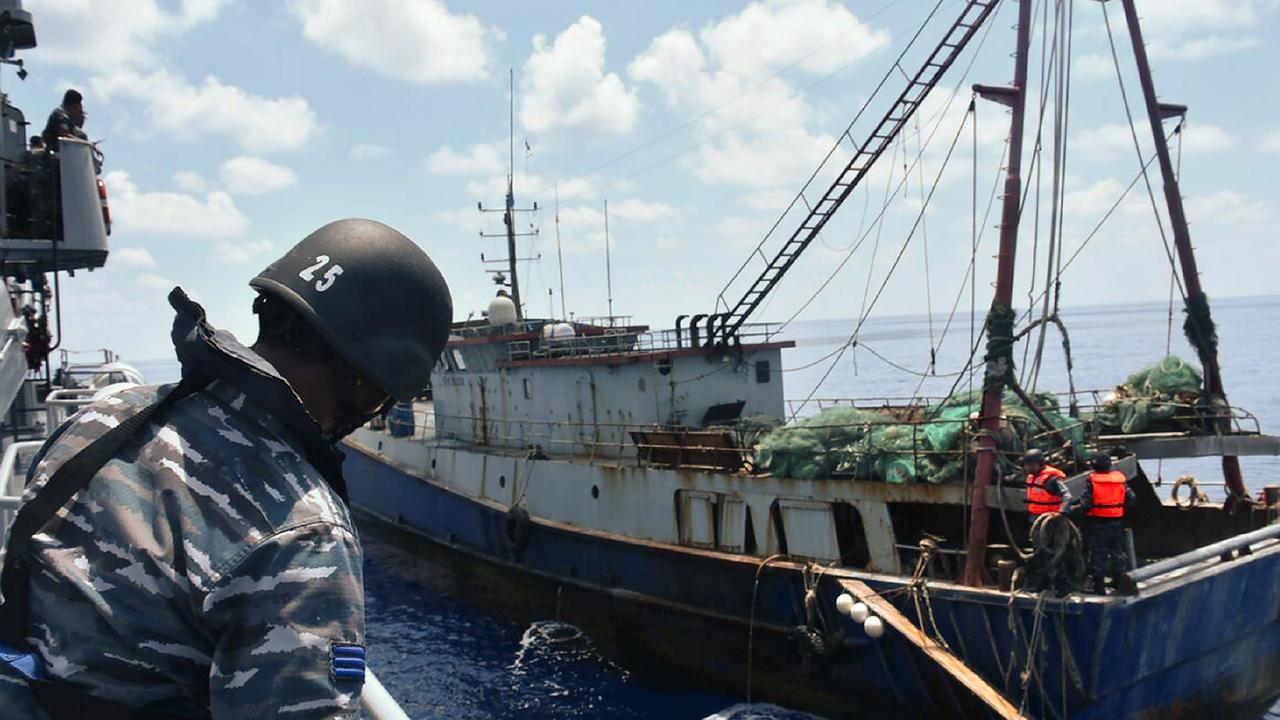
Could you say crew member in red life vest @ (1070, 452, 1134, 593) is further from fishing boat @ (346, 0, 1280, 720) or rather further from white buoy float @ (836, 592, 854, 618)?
white buoy float @ (836, 592, 854, 618)

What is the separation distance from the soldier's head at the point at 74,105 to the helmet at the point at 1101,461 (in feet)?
43.4

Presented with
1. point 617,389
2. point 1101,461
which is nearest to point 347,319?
point 1101,461

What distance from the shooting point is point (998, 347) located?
1023cm

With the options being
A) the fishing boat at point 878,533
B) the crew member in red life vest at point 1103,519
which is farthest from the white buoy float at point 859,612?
the crew member in red life vest at point 1103,519

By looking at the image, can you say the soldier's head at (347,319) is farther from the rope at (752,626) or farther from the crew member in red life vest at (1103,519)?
the rope at (752,626)

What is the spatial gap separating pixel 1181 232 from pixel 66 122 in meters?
15.0

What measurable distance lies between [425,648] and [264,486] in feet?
53.0

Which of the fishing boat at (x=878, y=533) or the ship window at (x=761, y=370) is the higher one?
the ship window at (x=761, y=370)

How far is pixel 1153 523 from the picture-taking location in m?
12.8

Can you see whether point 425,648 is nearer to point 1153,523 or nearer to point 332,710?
point 1153,523

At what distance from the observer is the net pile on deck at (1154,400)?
11.5m

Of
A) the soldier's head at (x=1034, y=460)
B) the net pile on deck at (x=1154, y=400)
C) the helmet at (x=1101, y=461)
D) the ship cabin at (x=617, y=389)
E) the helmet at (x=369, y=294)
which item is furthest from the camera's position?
the ship cabin at (x=617, y=389)

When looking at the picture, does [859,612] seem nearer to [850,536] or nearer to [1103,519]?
[850,536]

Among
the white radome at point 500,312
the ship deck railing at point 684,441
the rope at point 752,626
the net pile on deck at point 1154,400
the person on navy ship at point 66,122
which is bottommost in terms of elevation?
the rope at point 752,626
